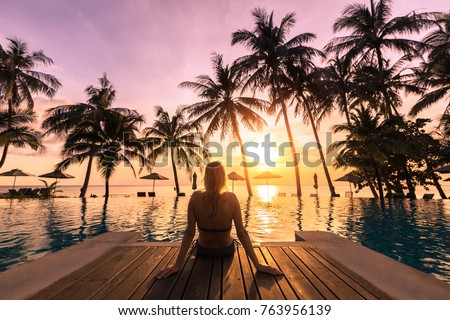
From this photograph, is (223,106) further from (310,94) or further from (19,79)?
(19,79)

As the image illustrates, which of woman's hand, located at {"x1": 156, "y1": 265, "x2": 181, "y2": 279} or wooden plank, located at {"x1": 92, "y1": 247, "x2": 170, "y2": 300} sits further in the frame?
woman's hand, located at {"x1": 156, "y1": 265, "x2": 181, "y2": 279}

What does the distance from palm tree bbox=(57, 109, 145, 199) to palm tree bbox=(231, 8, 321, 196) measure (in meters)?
12.2

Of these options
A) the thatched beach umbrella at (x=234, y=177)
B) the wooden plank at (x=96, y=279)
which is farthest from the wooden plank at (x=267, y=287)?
the thatched beach umbrella at (x=234, y=177)

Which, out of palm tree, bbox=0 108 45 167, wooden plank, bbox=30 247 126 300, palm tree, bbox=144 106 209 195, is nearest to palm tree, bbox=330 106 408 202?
palm tree, bbox=144 106 209 195

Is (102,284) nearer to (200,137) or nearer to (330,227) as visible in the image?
(330,227)

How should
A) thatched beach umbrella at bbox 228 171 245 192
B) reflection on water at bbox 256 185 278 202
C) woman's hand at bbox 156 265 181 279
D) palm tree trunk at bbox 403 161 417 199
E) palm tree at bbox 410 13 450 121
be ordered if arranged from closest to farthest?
woman's hand at bbox 156 265 181 279
palm tree at bbox 410 13 450 121
palm tree trunk at bbox 403 161 417 199
reflection on water at bbox 256 185 278 202
thatched beach umbrella at bbox 228 171 245 192

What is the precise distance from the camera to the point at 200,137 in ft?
82.6

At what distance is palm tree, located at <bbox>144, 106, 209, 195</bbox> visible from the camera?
25.2 metres

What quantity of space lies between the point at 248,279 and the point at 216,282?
0.39 meters

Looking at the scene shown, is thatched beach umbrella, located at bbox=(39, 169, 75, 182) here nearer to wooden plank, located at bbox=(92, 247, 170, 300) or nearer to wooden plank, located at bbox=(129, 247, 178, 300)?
wooden plank, located at bbox=(92, 247, 170, 300)

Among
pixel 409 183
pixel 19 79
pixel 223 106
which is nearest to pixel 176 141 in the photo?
pixel 223 106

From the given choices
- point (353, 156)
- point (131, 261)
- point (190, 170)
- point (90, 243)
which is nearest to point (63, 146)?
point (190, 170)

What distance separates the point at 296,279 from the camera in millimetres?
2750

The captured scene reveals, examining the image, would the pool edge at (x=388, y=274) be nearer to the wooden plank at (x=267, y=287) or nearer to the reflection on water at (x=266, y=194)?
the wooden plank at (x=267, y=287)
